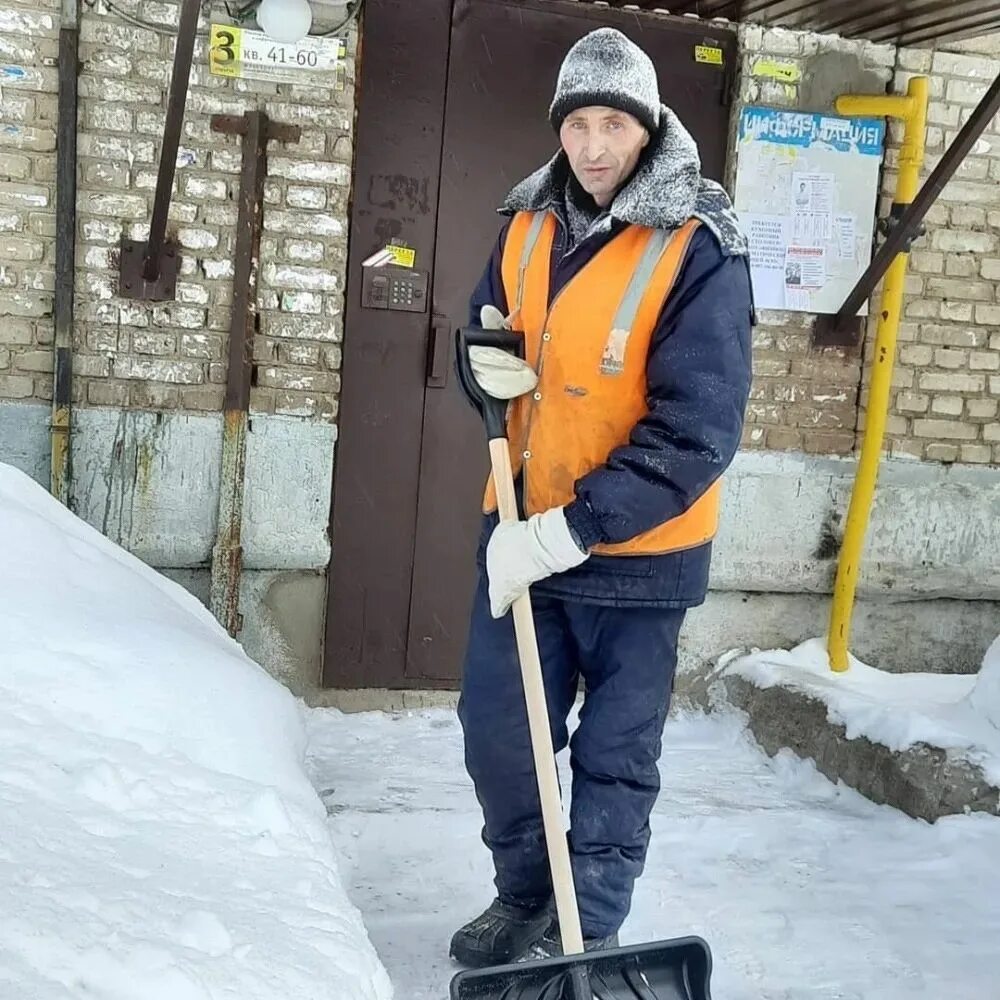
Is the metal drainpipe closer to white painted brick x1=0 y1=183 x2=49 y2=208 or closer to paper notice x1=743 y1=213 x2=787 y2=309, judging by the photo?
white painted brick x1=0 y1=183 x2=49 y2=208

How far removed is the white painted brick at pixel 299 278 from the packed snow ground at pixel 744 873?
148cm

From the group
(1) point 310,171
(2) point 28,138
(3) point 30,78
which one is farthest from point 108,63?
(1) point 310,171

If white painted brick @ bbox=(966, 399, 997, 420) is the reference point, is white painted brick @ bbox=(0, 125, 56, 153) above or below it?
above

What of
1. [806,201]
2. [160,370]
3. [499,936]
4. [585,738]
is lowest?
[499,936]

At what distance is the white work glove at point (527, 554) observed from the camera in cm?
200

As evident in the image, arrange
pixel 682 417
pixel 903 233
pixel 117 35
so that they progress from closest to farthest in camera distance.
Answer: pixel 682 417 → pixel 117 35 → pixel 903 233

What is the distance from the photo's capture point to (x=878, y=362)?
3.96 meters

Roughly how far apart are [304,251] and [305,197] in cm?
17

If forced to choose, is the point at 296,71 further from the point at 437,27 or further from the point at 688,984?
the point at 688,984

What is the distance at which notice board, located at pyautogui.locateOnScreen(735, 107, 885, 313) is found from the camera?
3.86 metres

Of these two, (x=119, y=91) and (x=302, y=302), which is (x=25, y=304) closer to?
(x=119, y=91)

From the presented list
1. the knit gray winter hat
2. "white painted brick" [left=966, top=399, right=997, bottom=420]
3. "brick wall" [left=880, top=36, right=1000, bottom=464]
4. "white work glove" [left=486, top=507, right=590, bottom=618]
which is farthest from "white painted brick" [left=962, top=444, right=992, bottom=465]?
"white work glove" [left=486, top=507, right=590, bottom=618]

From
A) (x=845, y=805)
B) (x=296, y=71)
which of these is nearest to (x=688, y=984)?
(x=845, y=805)

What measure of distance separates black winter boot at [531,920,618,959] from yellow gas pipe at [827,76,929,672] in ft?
6.80
